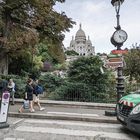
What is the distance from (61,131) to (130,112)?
7.20ft

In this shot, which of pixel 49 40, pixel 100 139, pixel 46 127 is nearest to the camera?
pixel 100 139

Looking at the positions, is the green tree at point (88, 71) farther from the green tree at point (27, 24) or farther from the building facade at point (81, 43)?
the building facade at point (81, 43)

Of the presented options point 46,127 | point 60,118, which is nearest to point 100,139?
point 46,127

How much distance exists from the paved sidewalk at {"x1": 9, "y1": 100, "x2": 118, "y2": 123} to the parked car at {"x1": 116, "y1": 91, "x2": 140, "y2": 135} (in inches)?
79.3

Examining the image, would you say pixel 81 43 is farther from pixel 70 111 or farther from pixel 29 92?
pixel 29 92

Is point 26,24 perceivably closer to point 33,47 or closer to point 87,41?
point 33,47

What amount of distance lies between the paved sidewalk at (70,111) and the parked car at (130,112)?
6.61 feet

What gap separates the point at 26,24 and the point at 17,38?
3288mm

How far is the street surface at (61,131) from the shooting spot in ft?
28.6

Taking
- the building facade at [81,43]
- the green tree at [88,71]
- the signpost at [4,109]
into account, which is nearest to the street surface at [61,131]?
the signpost at [4,109]

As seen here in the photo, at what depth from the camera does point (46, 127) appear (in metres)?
10.0

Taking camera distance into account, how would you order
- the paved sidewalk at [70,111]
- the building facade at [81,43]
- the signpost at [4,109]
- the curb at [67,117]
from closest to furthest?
the signpost at [4,109] → the curb at [67,117] → the paved sidewalk at [70,111] → the building facade at [81,43]

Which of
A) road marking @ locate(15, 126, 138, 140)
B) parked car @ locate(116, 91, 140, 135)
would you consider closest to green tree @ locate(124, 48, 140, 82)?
parked car @ locate(116, 91, 140, 135)

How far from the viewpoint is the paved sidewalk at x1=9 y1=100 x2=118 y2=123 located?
459 inches
